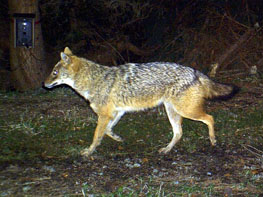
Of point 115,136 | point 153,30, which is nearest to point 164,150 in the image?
point 115,136

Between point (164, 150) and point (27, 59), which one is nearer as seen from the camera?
point (164, 150)

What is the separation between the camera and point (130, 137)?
640cm

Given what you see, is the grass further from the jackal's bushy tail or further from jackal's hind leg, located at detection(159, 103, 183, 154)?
the jackal's bushy tail

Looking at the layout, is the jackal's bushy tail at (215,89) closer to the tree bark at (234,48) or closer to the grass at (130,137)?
the grass at (130,137)

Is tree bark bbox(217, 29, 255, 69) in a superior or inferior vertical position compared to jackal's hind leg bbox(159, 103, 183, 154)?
superior

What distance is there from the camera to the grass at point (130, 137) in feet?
14.8

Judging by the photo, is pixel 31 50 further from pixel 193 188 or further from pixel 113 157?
pixel 193 188

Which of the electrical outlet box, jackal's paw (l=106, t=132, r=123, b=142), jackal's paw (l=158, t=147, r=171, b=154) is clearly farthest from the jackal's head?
the electrical outlet box

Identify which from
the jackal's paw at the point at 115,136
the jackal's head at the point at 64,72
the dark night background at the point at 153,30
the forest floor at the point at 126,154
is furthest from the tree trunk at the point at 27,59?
the jackal's paw at the point at 115,136

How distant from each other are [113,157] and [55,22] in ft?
27.4

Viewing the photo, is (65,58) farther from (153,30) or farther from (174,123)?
(153,30)

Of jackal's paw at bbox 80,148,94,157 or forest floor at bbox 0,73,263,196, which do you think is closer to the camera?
forest floor at bbox 0,73,263,196

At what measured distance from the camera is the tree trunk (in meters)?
9.10

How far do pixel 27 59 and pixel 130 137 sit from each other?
167 inches
